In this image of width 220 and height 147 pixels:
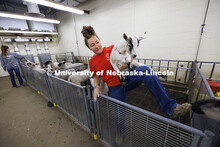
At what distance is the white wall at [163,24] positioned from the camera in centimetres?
288

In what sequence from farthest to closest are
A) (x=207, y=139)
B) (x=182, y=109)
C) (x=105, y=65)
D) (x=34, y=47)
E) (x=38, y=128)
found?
(x=34, y=47) < (x=38, y=128) < (x=105, y=65) < (x=182, y=109) < (x=207, y=139)

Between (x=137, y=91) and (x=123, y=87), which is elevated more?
(x=123, y=87)

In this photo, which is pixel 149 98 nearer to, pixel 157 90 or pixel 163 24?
pixel 157 90

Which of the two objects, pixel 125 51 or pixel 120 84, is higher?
pixel 125 51

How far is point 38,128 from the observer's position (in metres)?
1.93

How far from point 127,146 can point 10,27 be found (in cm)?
891

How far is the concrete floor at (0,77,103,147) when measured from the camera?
63.9 inches

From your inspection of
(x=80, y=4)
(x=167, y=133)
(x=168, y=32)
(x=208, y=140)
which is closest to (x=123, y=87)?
(x=167, y=133)

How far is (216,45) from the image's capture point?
112 inches

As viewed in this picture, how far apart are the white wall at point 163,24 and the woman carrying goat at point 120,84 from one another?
339cm

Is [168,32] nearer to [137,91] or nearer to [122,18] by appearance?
[122,18]

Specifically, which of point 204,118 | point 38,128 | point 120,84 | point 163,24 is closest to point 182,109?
point 204,118

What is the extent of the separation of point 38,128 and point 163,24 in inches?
199

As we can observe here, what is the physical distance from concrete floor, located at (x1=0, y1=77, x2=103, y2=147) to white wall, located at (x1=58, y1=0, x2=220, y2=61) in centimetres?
396
